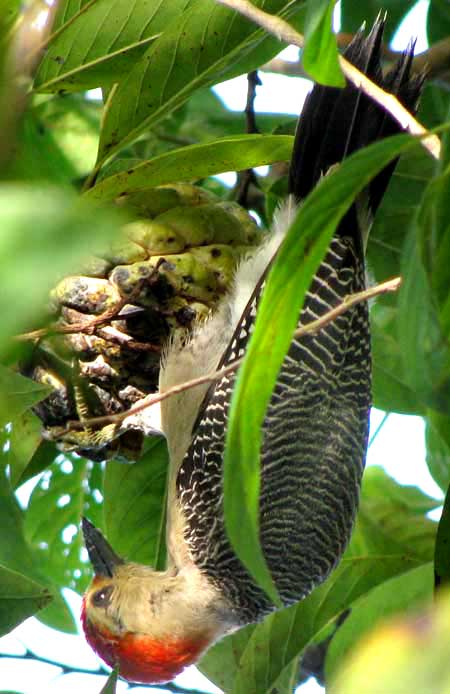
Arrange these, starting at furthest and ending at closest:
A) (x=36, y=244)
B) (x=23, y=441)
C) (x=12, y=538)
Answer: (x=23, y=441) < (x=12, y=538) < (x=36, y=244)

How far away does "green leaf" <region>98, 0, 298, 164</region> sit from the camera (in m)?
2.34

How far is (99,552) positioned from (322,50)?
80.2 inches

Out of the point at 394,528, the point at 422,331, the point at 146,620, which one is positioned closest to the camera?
the point at 422,331

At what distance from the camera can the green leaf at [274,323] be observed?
1242 mm

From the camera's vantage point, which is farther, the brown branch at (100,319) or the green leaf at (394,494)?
the green leaf at (394,494)

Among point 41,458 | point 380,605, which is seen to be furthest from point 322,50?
point 41,458

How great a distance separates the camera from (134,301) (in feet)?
8.63

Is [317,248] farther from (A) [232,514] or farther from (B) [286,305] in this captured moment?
(A) [232,514]

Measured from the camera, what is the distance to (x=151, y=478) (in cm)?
321

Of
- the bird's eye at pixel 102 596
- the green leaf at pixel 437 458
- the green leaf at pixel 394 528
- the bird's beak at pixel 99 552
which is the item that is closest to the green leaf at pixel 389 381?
the green leaf at pixel 437 458

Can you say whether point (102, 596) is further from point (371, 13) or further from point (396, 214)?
point (371, 13)

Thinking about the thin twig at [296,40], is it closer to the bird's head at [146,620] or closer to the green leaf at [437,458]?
the green leaf at [437,458]

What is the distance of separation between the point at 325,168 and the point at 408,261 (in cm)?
160

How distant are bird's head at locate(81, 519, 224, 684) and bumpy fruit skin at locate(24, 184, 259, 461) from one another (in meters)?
0.62
